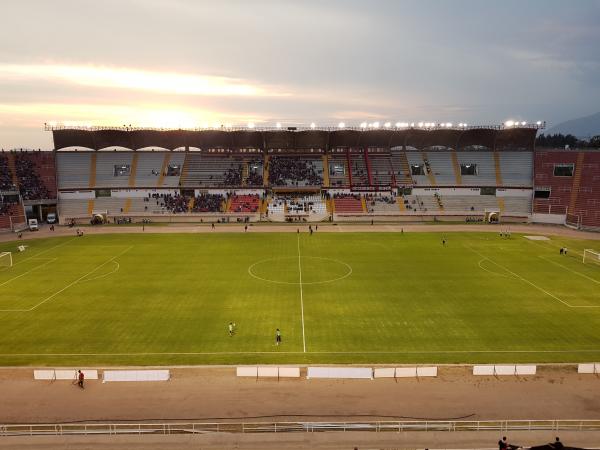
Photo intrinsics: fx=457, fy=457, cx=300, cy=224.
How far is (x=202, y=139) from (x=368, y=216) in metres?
39.2

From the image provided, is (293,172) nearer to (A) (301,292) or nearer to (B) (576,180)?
(B) (576,180)

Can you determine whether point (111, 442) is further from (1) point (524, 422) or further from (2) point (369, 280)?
(2) point (369, 280)

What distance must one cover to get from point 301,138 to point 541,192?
156ft

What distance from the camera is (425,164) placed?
94000mm

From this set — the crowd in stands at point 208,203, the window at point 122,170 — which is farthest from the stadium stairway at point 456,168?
the window at point 122,170

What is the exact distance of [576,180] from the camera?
82750 mm

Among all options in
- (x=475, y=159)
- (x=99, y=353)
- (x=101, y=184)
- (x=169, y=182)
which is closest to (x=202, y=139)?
(x=169, y=182)

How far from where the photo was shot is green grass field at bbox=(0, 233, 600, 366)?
2769 cm

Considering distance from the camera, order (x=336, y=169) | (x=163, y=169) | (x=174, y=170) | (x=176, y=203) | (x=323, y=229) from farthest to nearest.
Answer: (x=336, y=169) < (x=174, y=170) < (x=163, y=169) < (x=176, y=203) < (x=323, y=229)

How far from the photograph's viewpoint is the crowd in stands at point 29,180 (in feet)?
263

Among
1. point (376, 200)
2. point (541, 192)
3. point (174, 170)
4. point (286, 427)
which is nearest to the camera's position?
point (286, 427)

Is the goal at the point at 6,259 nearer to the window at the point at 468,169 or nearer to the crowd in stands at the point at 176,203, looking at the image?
the crowd in stands at the point at 176,203

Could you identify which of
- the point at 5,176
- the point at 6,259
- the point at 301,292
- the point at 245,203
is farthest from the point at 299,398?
the point at 5,176

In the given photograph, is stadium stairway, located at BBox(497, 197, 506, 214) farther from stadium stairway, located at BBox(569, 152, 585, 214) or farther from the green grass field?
the green grass field
